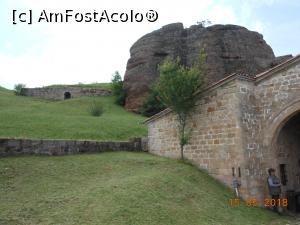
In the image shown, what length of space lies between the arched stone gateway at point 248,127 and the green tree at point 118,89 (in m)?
17.1

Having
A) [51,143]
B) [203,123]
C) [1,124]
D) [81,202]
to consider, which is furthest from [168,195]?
[1,124]

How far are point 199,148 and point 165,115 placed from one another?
2.58 meters

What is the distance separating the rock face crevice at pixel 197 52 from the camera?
92.3ft

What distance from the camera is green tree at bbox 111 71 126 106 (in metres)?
30.0

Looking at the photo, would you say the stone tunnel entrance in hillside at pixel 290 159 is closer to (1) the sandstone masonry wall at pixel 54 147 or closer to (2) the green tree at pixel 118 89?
(1) the sandstone masonry wall at pixel 54 147

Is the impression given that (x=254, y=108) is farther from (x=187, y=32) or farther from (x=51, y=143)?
(x=187, y=32)

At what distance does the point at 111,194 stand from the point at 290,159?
861 centimetres

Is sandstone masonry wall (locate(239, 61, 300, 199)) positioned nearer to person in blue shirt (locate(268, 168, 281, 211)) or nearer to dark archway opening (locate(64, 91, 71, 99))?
person in blue shirt (locate(268, 168, 281, 211))

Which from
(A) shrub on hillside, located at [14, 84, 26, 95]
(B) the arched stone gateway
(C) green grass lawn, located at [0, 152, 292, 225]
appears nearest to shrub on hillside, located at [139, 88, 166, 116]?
(B) the arched stone gateway

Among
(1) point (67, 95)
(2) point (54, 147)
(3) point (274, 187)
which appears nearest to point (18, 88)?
(1) point (67, 95)

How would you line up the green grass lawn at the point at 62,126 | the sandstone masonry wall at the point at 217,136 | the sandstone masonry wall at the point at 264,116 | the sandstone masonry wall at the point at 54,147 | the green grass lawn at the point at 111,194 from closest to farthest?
1. the green grass lawn at the point at 111,194
2. the sandstone masonry wall at the point at 54,147
3. the sandstone masonry wall at the point at 264,116
4. the sandstone masonry wall at the point at 217,136
5. the green grass lawn at the point at 62,126

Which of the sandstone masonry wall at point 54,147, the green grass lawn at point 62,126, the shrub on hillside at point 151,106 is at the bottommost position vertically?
the sandstone masonry wall at point 54,147

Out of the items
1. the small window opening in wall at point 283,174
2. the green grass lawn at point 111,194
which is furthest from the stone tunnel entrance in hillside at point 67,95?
the small window opening in wall at point 283,174

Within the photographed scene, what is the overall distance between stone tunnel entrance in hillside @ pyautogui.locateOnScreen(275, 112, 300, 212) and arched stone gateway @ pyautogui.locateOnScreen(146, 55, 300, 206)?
4cm
